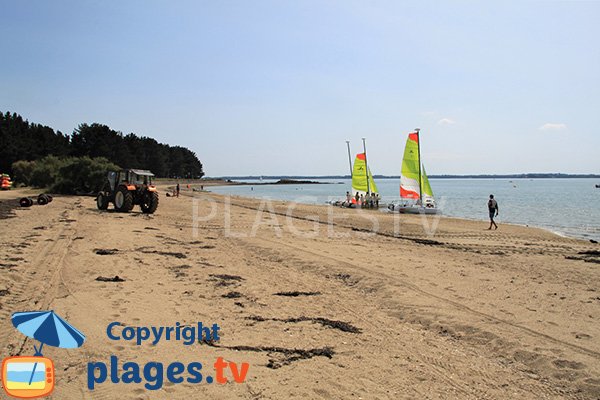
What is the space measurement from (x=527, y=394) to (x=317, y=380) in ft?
6.55

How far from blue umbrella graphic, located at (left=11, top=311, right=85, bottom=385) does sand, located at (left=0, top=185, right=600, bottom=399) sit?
154mm

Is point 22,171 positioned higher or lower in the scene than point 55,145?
lower

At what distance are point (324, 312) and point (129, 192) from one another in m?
15.9

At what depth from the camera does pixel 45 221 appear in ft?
48.5

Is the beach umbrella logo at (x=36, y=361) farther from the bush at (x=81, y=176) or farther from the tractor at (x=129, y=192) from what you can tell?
the bush at (x=81, y=176)

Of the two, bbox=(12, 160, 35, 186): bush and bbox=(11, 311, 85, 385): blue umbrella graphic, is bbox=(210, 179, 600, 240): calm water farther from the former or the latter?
bbox=(12, 160, 35, 186): bush

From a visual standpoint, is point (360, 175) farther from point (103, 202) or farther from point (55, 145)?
point (55, 145)

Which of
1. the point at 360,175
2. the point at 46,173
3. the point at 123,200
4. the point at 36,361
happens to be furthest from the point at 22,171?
the point at 36,361

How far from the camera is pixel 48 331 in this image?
3.88m

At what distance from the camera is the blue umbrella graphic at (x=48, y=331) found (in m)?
3.77

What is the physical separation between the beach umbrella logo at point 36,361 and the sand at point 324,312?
0.16 meters

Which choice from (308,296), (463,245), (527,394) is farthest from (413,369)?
(463,245)

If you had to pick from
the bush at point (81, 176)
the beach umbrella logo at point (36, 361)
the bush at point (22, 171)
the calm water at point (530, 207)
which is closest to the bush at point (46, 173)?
the bush at point (81, 176)

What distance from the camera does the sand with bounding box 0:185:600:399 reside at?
403 centimetres
